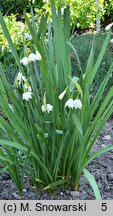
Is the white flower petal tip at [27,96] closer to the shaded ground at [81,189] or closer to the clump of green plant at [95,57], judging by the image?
the shaded ground at [81,189]

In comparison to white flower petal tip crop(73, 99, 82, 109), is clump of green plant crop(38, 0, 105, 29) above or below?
above

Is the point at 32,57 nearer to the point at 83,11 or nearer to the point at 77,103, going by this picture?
the point at 77,103

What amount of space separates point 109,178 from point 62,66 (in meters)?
0.79

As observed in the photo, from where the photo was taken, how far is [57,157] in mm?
1751

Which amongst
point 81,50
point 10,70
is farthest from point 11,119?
point 81,50

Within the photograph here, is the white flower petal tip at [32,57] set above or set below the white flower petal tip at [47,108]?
above

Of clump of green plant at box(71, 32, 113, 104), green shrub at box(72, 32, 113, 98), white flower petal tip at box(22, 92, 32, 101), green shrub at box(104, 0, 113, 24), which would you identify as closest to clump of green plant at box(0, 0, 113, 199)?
white flower petal tip at box(22, 92, 32, 101)

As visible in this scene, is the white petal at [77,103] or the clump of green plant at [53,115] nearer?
the white petal at [77,103]

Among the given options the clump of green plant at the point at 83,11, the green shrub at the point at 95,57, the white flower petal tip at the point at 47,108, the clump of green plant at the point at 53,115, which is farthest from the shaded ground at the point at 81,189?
the clump of green plant at the point at 83,11

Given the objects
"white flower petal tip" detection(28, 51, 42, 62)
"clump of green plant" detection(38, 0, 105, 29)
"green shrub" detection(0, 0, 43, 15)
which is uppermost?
"green shrub" detection(0, 0, 43, 15)

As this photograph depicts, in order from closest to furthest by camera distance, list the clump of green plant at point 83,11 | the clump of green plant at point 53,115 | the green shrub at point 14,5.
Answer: the clump of green plant at point 53,115, the clump of green plant at point 83,11, the green shrub at point 14,5

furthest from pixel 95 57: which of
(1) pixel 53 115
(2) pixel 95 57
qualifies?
(1) pixel 53 115

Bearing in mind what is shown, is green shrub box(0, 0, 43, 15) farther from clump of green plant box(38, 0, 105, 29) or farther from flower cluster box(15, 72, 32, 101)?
flower cluster box(15, 72, 32, 101)

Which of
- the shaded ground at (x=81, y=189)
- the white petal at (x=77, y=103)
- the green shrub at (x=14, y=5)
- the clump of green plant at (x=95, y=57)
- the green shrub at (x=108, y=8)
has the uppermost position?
the green shrub at (x=14, y=5)
